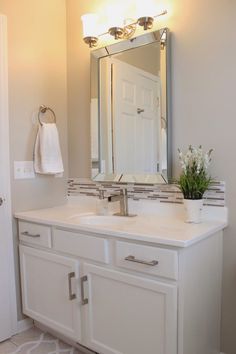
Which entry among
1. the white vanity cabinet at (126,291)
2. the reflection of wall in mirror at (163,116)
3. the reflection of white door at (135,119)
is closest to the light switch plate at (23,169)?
the white vanity cabinet at (126,291)

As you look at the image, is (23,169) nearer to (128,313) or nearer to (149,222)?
(149,222)

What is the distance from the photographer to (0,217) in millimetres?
2002

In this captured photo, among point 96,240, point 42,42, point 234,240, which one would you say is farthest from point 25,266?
point 42,42

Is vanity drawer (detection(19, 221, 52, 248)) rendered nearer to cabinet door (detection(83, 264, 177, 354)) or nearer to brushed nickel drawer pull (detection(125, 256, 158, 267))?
cabinet door (detection(83, 264, 177, 354))

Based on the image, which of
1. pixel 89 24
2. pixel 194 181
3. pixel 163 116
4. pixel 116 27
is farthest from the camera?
pixel 89 24

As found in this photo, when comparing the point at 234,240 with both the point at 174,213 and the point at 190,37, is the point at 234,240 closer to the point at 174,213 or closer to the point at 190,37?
the point at 174,213

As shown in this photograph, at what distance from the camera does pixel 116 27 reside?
1.99 m

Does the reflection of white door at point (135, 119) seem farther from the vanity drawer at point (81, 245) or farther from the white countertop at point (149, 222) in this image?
the vanity drawer at point (81, 245)

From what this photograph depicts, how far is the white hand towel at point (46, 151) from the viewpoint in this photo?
2.16 meters

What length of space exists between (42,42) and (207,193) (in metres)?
Answer: 1.58

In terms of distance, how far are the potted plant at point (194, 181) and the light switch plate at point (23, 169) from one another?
1.09m

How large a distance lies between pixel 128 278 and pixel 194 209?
513 mm

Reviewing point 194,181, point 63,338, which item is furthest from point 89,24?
point 63,338

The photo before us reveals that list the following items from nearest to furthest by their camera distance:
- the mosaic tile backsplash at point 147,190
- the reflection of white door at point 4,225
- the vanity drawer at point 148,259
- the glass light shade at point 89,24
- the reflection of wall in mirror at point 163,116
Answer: the vanity drawer at point 148,259 < the mosaic tile backsplash at point 147,190 < the reflection of wall in mirror at point 163,116 < the reflection of white door at point 4,225 < the glass light shade at point 89,24
